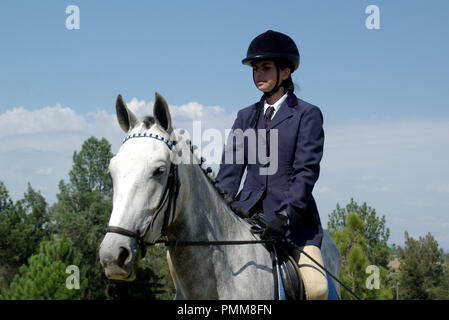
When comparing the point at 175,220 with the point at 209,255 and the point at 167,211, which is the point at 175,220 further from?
the point at 209,255

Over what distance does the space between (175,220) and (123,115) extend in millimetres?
1030

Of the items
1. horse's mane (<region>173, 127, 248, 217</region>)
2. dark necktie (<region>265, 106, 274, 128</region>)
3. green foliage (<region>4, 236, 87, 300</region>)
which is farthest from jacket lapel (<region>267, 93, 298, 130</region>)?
green foliage (<region>4, 236, 87, 300</region>)

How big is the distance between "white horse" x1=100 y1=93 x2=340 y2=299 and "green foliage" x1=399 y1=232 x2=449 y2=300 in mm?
53500

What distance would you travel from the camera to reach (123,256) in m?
3.08

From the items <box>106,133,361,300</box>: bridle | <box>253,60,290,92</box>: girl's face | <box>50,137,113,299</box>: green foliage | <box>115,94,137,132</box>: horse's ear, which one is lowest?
<box>106,133,361,300</box>: bridle

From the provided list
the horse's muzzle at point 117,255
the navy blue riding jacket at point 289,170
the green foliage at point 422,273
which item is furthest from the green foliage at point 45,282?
the green foliage at point 422,273

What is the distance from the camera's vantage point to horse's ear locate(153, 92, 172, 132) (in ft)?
11.6

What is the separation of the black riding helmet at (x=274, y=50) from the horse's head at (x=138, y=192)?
167cm

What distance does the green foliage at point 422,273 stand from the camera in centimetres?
5129

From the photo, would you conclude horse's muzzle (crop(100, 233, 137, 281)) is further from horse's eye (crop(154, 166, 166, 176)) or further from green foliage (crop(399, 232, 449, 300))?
green foliage (crop(399, 232, 449, 300))

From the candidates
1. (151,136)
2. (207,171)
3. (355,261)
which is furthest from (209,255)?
(355,261)

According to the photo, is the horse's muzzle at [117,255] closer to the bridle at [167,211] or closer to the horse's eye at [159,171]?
the bridle at [167,211]
